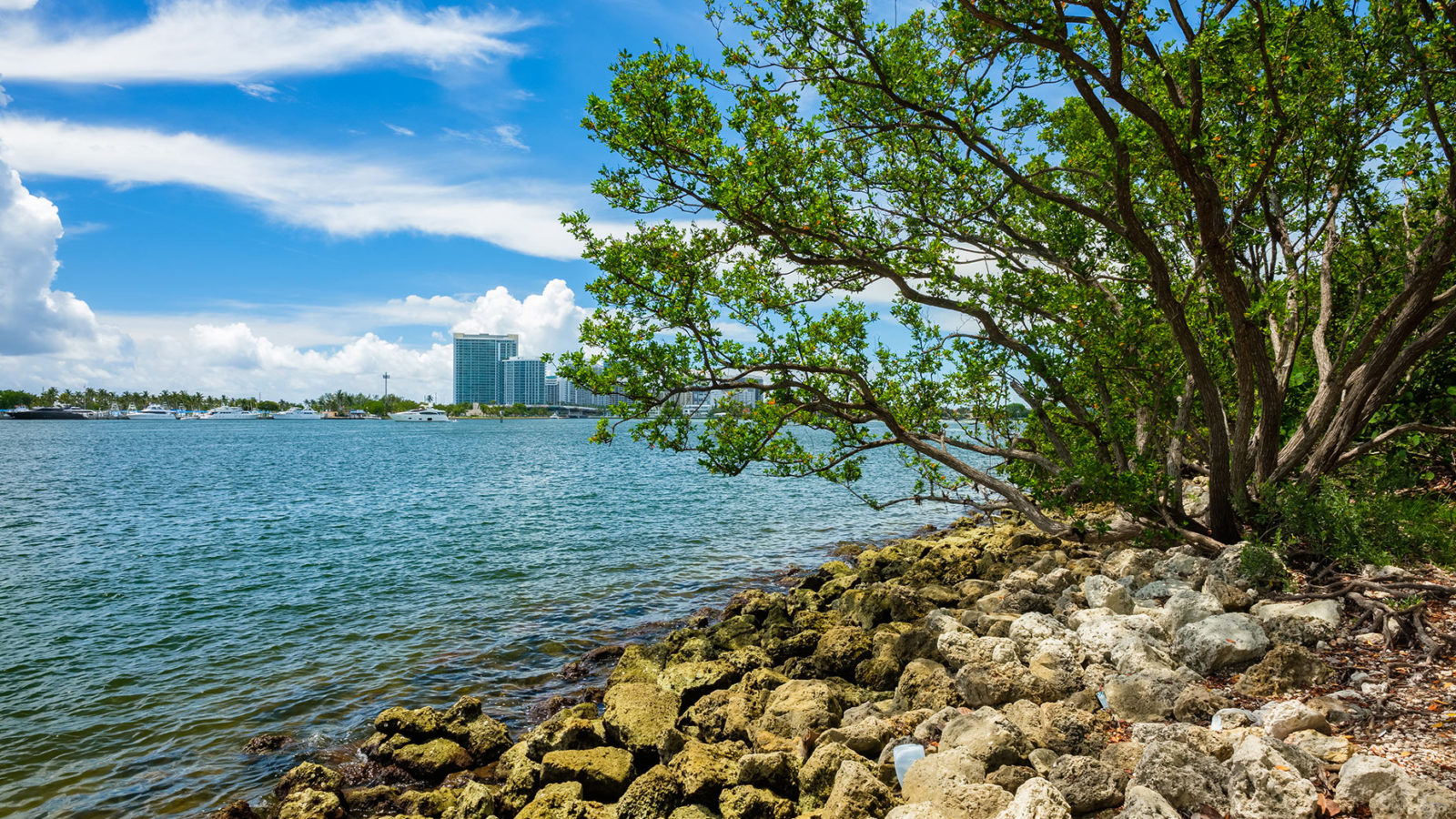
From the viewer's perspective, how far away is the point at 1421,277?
9.98 m

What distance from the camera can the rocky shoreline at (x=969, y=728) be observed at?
5.37m

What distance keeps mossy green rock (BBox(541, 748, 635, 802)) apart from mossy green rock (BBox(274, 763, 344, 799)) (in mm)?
2632

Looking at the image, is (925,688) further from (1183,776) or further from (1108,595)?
(1108,595)

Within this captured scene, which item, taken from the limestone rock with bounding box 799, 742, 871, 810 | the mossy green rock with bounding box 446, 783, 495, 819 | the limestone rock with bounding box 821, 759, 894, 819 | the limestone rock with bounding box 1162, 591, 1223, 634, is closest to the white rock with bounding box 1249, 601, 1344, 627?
the limestone rock with bounding box 1162, 591, 1223, 634

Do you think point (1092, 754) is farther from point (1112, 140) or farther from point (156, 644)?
point (156, 644)

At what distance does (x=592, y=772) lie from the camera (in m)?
7.71

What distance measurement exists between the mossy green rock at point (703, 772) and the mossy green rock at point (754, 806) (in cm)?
30

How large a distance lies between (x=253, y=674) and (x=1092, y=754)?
42.0 ft

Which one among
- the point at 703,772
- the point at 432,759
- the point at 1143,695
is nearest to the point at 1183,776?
the point at 1143,695

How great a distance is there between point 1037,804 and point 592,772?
4339 millimetres

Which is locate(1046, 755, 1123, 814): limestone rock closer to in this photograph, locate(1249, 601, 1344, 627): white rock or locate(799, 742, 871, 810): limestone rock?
locate(799, 742, 871, 810): limestone rock

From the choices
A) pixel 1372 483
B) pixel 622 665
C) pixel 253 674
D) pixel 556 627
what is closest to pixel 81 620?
pixel 253 674

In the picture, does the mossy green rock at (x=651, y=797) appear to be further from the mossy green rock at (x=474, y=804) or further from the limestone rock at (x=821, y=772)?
the mossy green rock at (x=474, y=804)

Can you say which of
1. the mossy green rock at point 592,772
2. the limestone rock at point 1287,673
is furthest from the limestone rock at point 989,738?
the mossy green rock at point 592,772
